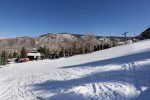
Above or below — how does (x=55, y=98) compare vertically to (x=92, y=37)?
below

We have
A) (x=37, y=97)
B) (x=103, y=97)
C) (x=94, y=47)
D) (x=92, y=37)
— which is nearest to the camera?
(x=103, y=97)

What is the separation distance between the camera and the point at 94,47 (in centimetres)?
13025

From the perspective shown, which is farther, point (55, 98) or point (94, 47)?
point (94, 47)

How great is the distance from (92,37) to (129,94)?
140 m

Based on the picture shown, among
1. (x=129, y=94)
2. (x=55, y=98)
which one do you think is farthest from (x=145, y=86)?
(x=55, y=98)

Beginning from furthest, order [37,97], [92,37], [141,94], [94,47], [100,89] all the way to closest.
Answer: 1. [92,37]
2. [94,47]
3. [37,97]
4. [100,89]
5. [141,94]

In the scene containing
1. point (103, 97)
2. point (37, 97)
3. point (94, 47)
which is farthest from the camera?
point (94, 47)

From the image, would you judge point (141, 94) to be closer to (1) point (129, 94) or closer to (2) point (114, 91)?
(1) point (129, 94)

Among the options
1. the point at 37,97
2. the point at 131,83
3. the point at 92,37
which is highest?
the point at 92,37

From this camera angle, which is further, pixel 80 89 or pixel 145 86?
pixel 80 89

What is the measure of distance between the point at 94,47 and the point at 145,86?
120254 mm

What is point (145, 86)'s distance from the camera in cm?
1033

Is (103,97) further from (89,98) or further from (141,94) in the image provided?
(141,94)

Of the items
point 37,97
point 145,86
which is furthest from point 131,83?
point 37,97
